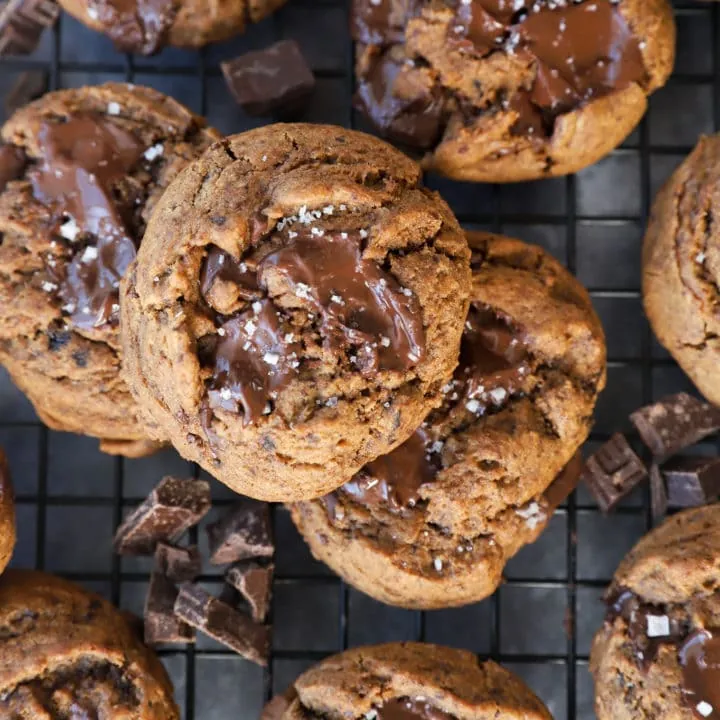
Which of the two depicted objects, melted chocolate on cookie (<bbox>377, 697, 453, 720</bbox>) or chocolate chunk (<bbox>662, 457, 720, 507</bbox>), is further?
chocolate chunk (<bbox>662, 457, 720, 507</bbox>)

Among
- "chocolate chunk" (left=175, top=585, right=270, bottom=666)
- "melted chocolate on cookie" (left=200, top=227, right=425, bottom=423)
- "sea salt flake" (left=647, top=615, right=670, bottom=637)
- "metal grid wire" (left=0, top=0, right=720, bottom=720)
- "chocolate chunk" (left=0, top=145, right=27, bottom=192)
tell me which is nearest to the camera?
"melted chocolate on cookie" (left=200, top=227, right=425, bottom=423)

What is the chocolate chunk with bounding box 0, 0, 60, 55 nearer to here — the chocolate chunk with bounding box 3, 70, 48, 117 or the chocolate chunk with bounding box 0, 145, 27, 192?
the chocolate chunk with bounding box 3, 70, 48, 117

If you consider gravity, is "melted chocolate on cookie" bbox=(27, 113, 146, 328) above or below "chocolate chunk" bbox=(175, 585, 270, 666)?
above

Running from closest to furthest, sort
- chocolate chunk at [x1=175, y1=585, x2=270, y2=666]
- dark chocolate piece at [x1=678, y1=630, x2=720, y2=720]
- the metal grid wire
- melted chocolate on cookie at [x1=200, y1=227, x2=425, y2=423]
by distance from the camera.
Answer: melted chocolate on cookie at [x1=200, y1=227, x2=425, y2=423] < dark chocolate piece at [x1=678, y1=630, x2=720, y2=720] < chocolate chunk at [x1=175, y1=585, x2=270, y2=666] < the metal grid wire

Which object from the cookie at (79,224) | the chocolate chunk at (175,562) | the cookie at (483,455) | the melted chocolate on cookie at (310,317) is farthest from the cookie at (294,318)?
the chocolate chunk at (175,562)

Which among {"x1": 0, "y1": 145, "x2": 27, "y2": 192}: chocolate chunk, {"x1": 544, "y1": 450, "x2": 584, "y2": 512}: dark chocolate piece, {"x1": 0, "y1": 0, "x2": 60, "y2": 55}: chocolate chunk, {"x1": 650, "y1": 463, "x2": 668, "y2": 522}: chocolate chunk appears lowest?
{"x1": 650, "y1": 463, "x2": 668, "y2": 522}: chocolate chunk

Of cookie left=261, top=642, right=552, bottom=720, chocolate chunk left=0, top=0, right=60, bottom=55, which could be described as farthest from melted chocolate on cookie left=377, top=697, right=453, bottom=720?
chocolate chunk left=0, top=0, right=60, bottom=55

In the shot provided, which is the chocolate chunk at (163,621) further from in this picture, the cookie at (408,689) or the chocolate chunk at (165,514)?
the cookie at (408,689)
